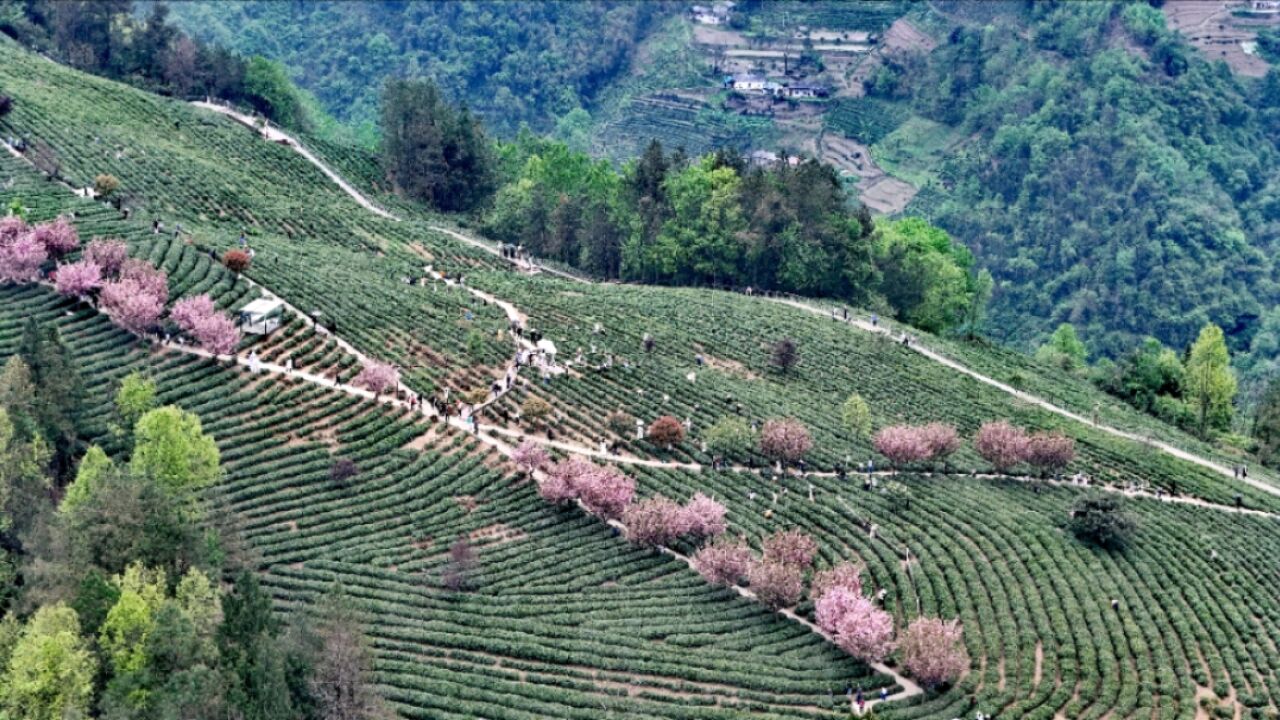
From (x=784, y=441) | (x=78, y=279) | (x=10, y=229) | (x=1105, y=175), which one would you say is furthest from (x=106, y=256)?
(x=1105, y=175)

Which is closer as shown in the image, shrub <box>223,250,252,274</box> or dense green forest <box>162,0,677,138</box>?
shrub <box>223,250,252,274</box>

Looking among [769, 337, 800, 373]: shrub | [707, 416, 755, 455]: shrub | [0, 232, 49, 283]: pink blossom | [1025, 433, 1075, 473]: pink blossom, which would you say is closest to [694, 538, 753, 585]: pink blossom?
[707, 416, 755, 455]: shrub

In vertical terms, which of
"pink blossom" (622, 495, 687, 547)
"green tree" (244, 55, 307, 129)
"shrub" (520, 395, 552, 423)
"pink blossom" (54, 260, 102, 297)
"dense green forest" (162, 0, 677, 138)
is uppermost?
"dense green forest" (162, 0, 677, 138)

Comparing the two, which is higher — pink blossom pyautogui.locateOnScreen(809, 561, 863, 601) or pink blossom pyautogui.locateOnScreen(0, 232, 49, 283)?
pink blossom pyautogui.locateOnScreen(0, 232, 49, 283)

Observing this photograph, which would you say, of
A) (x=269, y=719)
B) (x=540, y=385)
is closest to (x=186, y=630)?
(x=269, y=719)

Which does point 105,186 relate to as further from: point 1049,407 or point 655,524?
point 1049,407

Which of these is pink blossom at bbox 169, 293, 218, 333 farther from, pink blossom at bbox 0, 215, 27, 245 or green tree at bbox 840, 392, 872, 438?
green tree at bbox 840, 392, 872, 438

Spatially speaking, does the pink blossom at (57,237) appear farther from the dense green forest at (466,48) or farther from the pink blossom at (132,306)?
the dense green forest at (466,48)

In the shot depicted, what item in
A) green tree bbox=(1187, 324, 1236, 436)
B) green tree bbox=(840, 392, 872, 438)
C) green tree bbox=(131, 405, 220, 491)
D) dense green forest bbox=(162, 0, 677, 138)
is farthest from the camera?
dense green forest bbox=(162, 0, 677, 138)
